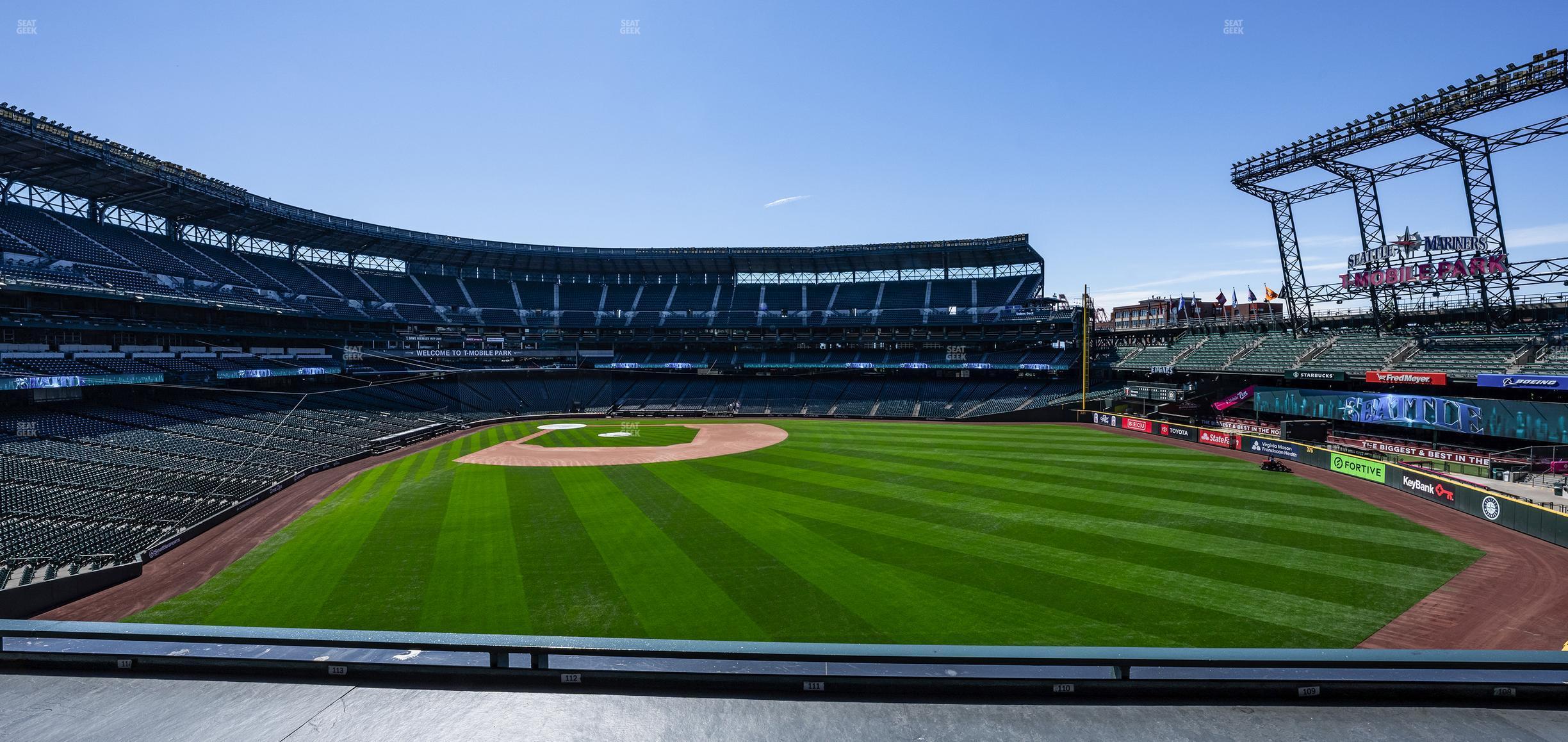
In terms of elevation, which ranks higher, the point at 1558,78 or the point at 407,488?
the point at 1558,78

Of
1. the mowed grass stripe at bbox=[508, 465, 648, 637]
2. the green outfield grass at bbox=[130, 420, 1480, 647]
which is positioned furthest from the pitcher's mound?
the mowed grass stripe at bbox=[508, 465, 648, 637]

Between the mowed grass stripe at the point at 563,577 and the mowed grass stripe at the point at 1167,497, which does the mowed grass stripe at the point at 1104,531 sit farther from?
the mowed grass stripe at the point at 563,577

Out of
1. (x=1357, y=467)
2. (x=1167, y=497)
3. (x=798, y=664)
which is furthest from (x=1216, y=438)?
(x=798, y=664)

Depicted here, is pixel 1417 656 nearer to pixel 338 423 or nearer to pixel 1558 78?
pixel 1558 78

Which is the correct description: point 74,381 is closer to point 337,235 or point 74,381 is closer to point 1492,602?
point 337,235

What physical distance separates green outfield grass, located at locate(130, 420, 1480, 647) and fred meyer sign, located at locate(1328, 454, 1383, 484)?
3053mm

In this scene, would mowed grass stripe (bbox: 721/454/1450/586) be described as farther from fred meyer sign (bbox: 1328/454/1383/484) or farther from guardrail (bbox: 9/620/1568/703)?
guardrail (bbox: 9/620/1568/703)

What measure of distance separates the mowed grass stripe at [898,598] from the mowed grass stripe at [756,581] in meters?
0.37

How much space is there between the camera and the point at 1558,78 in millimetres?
30594

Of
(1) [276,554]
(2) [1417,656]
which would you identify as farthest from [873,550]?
(1) [276,554]

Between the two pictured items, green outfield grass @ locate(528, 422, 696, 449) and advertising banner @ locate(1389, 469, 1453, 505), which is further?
green outfield grass @ locate(528, 422, 696, 449)

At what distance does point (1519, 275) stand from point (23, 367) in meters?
85.8

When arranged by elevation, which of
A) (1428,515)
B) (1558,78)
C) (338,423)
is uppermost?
(1558,78)

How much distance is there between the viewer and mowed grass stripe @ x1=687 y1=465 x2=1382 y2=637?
1432cm
